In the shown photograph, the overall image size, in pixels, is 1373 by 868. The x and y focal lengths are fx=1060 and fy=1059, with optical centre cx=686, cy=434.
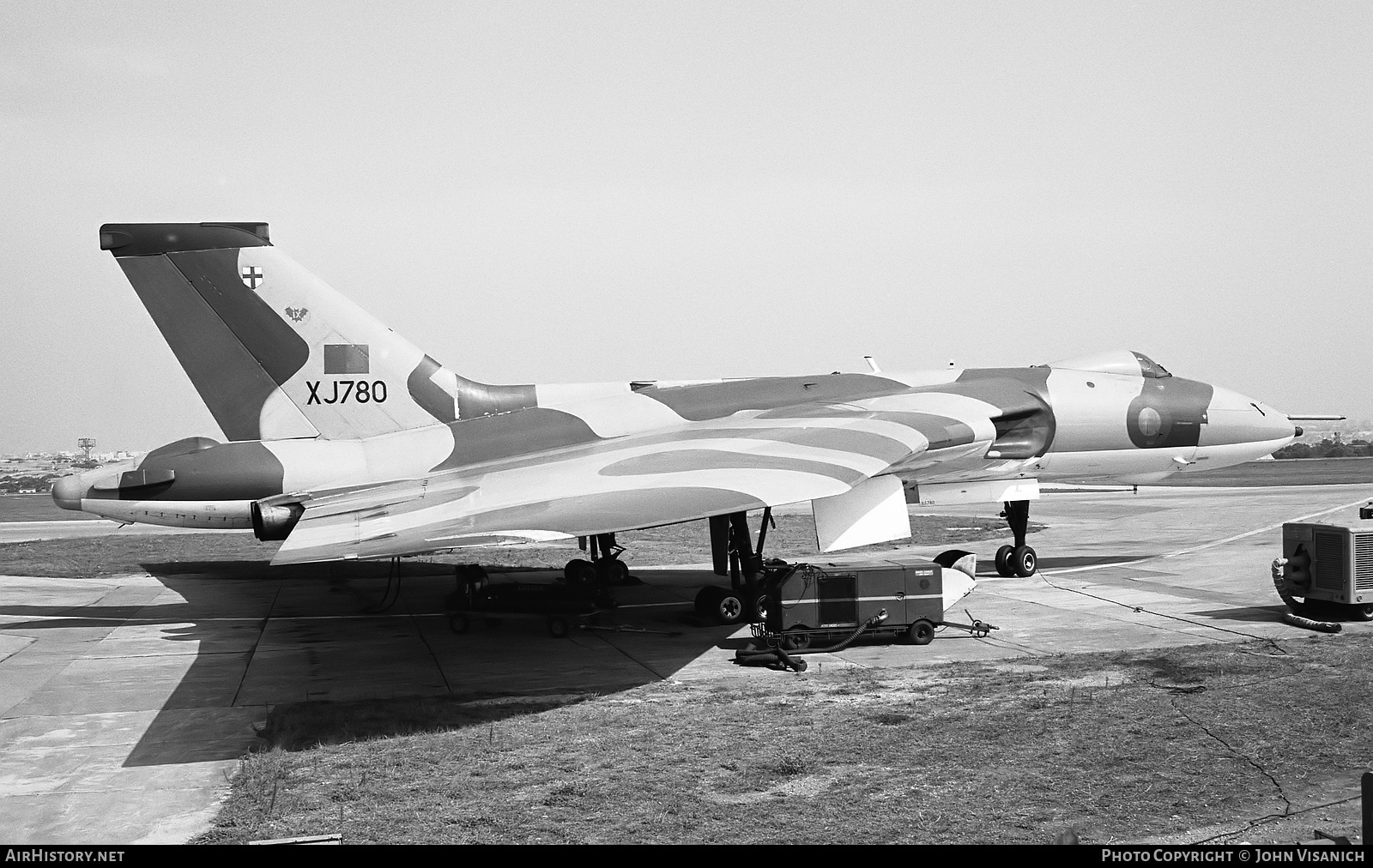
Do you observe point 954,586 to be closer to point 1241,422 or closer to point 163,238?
point 1241,422

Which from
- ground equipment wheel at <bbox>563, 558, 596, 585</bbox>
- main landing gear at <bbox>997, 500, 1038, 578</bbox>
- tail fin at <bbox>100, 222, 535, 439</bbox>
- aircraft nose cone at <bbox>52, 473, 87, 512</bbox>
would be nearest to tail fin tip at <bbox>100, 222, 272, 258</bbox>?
tail fin at <bbox>100, 222, 535, 439</bbox>

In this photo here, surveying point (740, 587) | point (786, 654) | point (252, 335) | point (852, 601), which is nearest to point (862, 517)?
point (852, 601)

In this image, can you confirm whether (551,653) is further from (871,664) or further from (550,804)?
(550,804)

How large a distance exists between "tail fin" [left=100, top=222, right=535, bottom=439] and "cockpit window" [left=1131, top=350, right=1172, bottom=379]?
43.1ft

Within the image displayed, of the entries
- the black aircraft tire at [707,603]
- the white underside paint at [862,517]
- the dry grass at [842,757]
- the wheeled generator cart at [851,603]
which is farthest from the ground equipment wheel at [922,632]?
the black aircraft tire at [707,603]

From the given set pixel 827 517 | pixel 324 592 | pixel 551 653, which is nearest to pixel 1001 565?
pixel 827 517

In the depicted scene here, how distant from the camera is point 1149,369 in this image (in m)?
19.3

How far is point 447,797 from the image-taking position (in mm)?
7641

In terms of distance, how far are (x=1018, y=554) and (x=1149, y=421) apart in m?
3.25

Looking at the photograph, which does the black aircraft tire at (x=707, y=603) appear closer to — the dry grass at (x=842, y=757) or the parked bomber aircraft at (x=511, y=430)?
the parked bomber aircraft at (x=511, y=430)

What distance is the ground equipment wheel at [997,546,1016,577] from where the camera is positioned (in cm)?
1916

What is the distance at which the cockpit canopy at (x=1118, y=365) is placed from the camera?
746 inches

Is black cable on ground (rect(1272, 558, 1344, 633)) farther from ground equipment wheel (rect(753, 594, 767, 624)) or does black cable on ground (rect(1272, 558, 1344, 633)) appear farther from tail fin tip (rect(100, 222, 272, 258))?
tail fin tip (rect(100, 222, 272, 258))

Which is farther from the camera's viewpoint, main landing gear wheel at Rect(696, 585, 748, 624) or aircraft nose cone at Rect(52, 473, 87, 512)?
aircraft nose cone at Rect(52, 473, 87, 512)
